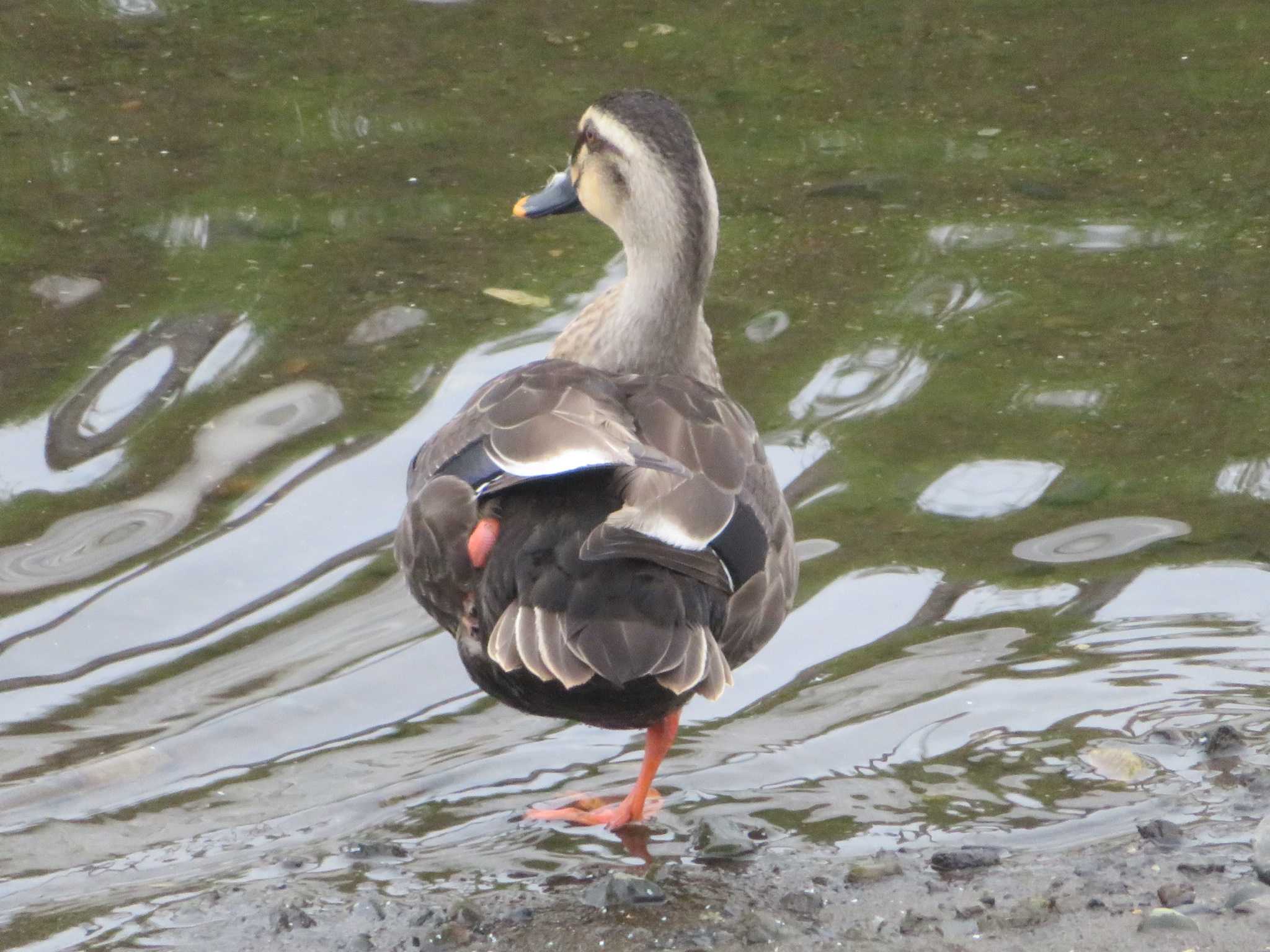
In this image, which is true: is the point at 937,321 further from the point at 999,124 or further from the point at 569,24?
the point at 569,24

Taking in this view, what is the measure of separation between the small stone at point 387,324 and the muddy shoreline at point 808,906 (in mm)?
2878

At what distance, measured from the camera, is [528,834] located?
14.9ft

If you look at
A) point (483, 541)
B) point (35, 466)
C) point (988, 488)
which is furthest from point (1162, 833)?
point (35, 466)

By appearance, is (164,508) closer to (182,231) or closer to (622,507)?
(182,231)

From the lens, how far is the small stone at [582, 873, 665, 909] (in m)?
4.05

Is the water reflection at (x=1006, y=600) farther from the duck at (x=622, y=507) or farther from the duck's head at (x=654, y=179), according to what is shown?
the duck's head at (x=654, y=179)

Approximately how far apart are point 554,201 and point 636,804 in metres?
1.97

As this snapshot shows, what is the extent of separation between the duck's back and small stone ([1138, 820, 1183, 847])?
3.41 ft

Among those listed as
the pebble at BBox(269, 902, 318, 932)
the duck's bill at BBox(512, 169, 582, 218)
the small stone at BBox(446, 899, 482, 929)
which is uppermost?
the duck's bill at BBox(512, 169, 582, 218)

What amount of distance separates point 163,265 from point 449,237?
1152 millimetres

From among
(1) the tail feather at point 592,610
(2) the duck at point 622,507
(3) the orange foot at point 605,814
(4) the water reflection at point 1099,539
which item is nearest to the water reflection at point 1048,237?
(4) the water reflection at point 1099,539

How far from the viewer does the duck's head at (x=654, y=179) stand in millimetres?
4945

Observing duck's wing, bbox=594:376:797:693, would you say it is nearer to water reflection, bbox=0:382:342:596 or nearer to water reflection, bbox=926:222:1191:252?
water reflection, bbox=0:382:342:596

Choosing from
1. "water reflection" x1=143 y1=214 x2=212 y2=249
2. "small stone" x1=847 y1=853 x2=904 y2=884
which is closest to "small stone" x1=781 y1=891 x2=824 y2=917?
"small stone" x1=847 y1=853 x2=904 y2=884
